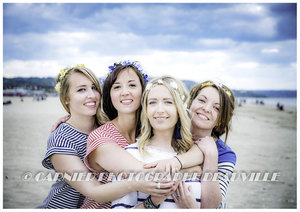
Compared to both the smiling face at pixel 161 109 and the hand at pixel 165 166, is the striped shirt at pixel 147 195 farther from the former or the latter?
the smiling face at pixel 161 109

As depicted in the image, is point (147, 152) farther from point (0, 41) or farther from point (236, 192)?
point (236, 192)

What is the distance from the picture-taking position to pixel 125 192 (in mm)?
2432

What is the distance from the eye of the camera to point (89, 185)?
2627mm

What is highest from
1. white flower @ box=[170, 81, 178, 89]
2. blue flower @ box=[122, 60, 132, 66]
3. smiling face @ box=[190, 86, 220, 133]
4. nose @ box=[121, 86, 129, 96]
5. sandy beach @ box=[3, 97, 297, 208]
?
blue flower @ box=[122, 60, 132, 66]

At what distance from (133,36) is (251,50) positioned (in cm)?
1954

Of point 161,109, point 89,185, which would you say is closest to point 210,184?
point 161,109

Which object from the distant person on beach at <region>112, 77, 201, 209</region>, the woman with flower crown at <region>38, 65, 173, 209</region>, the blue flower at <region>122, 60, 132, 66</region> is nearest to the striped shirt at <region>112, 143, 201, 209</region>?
the distant person on beach at <region>112, 77, 201, 209</region>

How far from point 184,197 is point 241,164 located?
886cm

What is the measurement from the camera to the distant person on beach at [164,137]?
2480mm

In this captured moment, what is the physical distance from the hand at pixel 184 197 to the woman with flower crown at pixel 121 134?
108mm

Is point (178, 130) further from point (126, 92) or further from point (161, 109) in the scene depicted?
point (126, 92)

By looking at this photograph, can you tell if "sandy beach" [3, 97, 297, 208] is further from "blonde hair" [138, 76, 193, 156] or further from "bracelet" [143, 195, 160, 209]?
"bracelet" [143, 195, 160, 209]

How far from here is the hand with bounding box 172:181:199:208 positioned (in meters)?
2.44

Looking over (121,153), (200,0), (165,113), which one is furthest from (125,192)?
(200,0)
